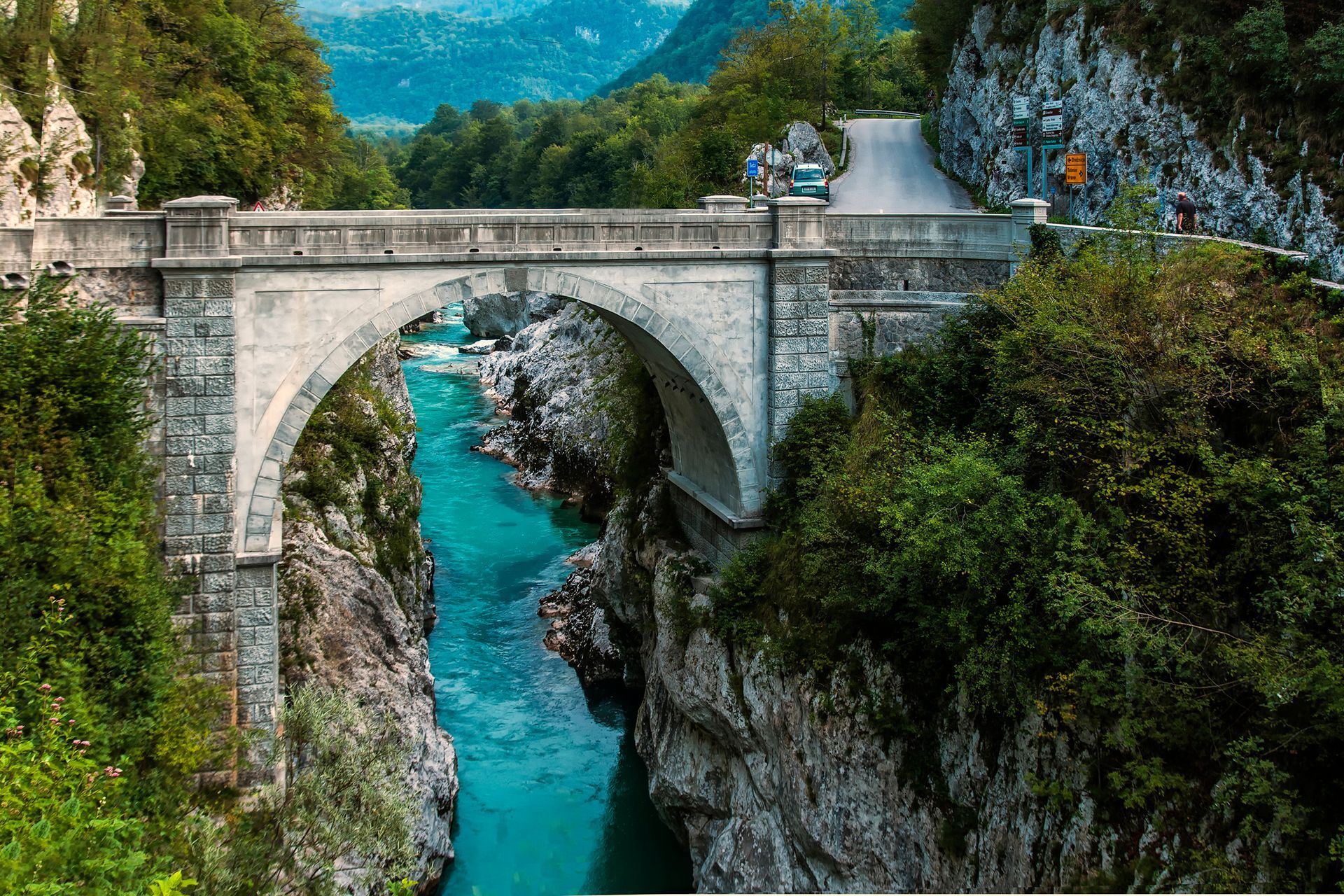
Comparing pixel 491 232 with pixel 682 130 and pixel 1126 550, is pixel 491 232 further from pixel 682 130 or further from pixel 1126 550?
pixel 682 130

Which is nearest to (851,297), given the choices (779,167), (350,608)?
(350,608)

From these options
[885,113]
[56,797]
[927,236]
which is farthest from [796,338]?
[885,113]

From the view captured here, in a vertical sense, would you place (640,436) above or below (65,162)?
below

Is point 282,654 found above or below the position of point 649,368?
below

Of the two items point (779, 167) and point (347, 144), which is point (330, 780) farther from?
point (347, 144)

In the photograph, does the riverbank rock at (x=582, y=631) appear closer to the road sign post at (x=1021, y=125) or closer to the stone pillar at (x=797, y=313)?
the stone pillar at (x=797, y=313)

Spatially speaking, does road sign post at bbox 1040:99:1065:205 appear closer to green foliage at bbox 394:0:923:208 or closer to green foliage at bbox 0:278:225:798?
green foliage at bbox 394:0:923:208
